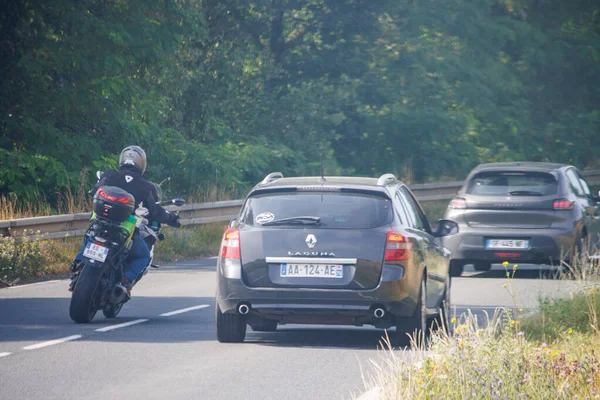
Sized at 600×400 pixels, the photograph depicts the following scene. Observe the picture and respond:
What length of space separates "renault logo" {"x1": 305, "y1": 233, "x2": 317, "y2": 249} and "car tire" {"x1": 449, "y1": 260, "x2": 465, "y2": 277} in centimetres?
816

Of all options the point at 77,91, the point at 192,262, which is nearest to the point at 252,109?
the point at 77,91

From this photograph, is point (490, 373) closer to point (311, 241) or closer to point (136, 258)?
point (311, 241)

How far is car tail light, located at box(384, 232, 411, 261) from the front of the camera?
34.0 feet

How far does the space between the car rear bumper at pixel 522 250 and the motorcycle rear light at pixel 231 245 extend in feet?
25.6

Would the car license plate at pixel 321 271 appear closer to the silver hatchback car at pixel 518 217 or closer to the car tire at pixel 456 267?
the silver hatchback car at pixel 518 217

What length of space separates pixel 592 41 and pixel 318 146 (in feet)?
38.1

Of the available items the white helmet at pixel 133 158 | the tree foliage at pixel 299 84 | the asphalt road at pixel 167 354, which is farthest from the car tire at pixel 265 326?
the tree foliage at pixel 299 84

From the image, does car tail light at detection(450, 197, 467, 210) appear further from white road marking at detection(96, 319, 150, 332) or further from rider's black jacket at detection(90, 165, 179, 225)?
white road marking at detection(96, 319, 150, 332)

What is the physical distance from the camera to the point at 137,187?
41.1 feet

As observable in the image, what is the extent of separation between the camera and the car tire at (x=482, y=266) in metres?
18.4

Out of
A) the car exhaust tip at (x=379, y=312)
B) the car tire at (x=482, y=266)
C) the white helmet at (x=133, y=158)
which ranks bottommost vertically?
the car tire at (x=482, y=266)

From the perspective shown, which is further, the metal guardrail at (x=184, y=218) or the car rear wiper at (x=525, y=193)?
the car rear wiper at (x=525, y=193)

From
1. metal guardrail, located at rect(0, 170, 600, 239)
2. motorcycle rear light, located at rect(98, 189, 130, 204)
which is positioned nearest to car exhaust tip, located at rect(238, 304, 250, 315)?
motorcycle rear light, located at rect(98, 189, 130, 204)

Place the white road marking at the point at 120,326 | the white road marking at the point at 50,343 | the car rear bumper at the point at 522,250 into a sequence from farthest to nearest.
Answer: the car rear bumper at the point at 522,250 < the white road marking at the point at 120,326 < the white road marking at the point at 50,343
